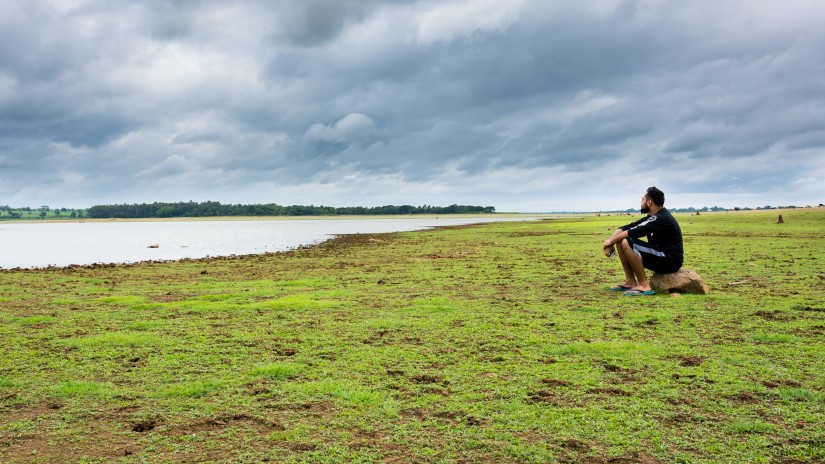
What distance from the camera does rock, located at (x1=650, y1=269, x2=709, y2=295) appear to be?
1317cm

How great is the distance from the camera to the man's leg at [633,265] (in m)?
13.3

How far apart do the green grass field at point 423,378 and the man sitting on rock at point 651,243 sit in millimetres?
1009

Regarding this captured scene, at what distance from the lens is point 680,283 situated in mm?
13258

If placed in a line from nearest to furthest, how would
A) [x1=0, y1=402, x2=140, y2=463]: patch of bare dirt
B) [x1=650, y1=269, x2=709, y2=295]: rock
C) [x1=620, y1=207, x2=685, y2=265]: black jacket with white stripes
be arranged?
1. [x1=0, y1=402, x2=140, y2=463]: patch of bare dirt
2. [x1=620, y1=207, x2=685, y2=265]: black jacket with white stripes
3. [x1=650, y1=269, x2=709, y2=295]: rock

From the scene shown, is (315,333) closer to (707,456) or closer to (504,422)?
(504,422)

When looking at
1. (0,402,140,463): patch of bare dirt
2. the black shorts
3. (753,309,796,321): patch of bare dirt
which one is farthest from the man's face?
(0,402,140,463): patch of bare dirt

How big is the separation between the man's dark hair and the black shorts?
110 cm

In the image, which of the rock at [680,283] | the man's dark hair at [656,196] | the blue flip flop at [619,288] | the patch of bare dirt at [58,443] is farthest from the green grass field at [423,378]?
the man's dark hair at [656,196]

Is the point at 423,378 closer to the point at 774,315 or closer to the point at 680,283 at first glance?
the point at 774,315

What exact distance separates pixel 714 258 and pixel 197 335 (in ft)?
72.0

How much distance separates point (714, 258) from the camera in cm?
2266

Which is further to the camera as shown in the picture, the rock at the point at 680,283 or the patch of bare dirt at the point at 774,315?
the rock at the point at 680,283

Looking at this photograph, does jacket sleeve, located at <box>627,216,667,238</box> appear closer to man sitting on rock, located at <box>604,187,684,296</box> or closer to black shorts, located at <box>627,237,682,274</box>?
man sitting on rock, located at <box>604,187,684,296</box>

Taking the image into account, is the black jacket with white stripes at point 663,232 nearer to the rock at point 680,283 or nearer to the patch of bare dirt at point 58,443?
the rock at point 680,283
